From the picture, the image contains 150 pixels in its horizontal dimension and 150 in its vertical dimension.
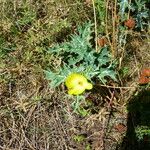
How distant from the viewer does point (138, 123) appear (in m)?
2.35

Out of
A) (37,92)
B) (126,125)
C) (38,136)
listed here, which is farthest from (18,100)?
(126,125)

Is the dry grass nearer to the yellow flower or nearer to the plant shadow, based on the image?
the plant shadow

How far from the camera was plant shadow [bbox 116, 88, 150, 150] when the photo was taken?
228cm

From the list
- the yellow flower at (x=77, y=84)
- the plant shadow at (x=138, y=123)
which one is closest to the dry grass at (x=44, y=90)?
the plant shadow at (x=138, y=123)

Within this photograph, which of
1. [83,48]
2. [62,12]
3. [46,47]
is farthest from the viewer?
[62,12]

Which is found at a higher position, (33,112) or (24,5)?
(24,5)

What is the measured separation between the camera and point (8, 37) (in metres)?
2.82

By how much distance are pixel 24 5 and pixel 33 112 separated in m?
0.90

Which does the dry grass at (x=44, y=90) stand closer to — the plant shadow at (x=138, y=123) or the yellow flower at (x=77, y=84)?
the plant shadow at (x=138, y=123)

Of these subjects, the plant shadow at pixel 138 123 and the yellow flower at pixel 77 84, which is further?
the plant shadow at pixel 138 123

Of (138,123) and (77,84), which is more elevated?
(77,84)

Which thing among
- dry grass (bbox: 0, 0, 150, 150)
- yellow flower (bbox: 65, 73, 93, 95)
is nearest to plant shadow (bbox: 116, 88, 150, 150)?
dry grass (bbox: 0, 0, 150, 150)

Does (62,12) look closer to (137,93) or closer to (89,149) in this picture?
(137,93)

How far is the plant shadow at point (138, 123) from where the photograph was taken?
2.28 m
